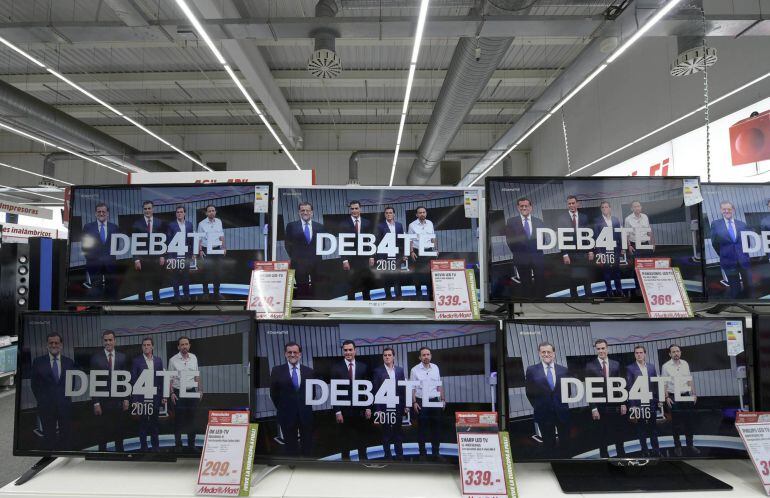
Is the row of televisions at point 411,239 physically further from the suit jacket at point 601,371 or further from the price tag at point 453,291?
the suit jacket at point 601,371

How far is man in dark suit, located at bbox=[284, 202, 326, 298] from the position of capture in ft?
4.77

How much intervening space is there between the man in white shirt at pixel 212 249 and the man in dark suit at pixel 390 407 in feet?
2.03

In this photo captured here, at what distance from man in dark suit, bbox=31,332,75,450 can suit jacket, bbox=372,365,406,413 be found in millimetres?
994

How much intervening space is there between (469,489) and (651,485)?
1.81ft

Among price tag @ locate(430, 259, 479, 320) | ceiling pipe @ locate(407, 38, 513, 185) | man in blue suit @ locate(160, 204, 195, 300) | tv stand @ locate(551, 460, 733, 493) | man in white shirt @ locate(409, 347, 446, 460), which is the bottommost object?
tv stand @ locate(551, 460, 733, 493)

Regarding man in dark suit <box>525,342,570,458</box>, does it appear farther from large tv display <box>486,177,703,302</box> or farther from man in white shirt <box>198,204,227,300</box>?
man in white shirt <box>198,204,227,300</box>

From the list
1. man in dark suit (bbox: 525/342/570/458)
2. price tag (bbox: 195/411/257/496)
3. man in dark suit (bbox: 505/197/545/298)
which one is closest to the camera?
price tag (bbox: 195/411/257/496)

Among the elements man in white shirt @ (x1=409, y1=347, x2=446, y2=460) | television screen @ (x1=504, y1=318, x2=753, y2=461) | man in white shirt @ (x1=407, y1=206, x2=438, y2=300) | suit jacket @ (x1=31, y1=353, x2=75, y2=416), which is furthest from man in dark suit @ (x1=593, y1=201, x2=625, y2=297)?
suit jacket @ (x1=31, y1=353, x2=75, y2=416)

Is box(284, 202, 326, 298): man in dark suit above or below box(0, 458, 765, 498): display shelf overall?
above

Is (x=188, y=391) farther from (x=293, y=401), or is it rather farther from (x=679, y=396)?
(x=679, y=396)

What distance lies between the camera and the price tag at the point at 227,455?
46.4 inches

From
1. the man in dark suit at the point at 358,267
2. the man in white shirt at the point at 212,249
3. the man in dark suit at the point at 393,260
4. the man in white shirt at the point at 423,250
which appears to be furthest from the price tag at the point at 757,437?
the man in white shirt at the point at 212,249

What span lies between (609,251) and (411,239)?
68 cm

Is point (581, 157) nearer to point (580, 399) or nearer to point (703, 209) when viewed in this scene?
point (703, 209)
